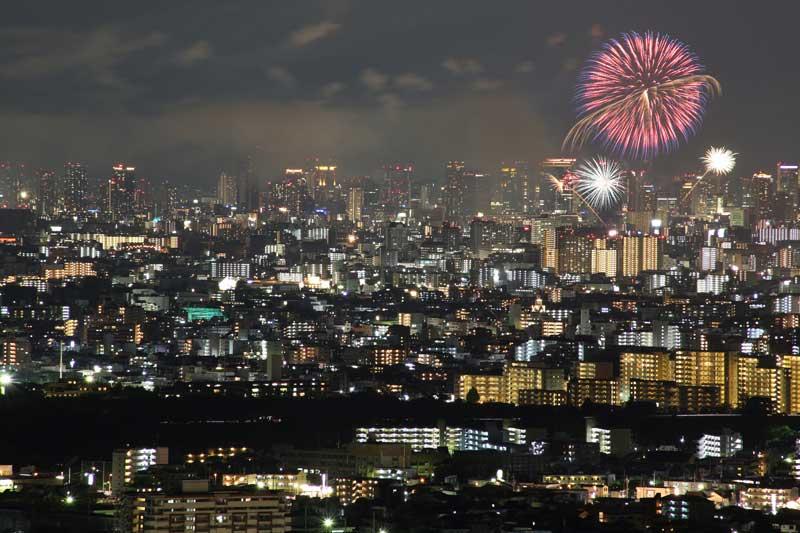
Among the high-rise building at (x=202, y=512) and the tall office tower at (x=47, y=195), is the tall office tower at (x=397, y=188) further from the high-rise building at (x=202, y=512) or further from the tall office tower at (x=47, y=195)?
the high-rise building at (x=202, y=512)

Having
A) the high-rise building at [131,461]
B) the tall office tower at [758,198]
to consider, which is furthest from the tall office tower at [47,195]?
the high-rise building at [131,461]

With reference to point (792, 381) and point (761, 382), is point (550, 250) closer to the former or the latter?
point (761, 382)

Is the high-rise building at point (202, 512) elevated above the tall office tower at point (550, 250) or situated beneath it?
situated beneath

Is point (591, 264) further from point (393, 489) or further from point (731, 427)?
point (393, 489)

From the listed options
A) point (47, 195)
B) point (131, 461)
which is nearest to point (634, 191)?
point (47, 195)

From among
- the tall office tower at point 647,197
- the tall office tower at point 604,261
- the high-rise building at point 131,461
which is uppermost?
the tall office tower at point 647,197

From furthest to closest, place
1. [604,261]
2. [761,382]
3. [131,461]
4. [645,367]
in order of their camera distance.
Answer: [604,261]
[645,367]
[761,382]
[131,461]
